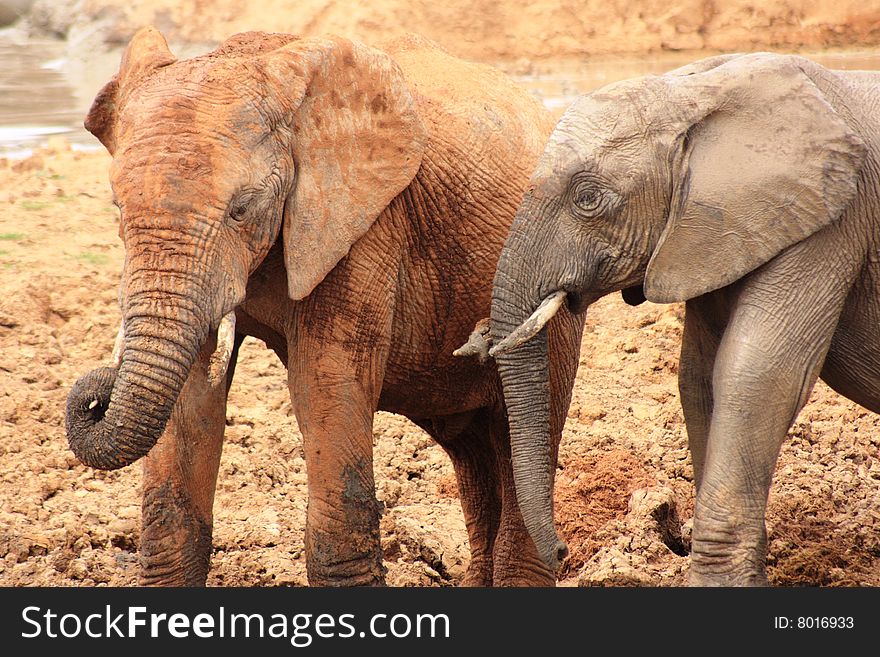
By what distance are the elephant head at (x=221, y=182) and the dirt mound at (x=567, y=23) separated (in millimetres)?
8971

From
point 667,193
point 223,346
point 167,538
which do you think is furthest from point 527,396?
point 167,538

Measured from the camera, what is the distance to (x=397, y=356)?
18.0 feet

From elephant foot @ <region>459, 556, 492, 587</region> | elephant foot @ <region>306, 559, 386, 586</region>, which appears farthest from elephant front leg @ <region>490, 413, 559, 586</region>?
elephant foot @ <region>306, 559, 386, 586</region>

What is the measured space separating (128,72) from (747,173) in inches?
85.6

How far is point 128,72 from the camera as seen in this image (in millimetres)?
5051

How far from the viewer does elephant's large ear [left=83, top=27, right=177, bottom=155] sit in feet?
16.2

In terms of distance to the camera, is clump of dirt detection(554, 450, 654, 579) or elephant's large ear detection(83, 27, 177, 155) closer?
elephant's large ear detection(83, 27, 177, 155)

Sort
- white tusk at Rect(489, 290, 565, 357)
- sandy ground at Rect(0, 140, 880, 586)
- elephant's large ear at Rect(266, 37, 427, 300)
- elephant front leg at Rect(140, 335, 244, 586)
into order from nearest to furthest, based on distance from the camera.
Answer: white tusk at Rect(489, 290, 565, 357), elephant's large ear at Rect(266, 37, 427, 300), elephant front leg at Rect(140, 335, 244, 586), sandy ground at Rect(0, 140, 880, 586)

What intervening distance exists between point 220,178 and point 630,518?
2.87 meters

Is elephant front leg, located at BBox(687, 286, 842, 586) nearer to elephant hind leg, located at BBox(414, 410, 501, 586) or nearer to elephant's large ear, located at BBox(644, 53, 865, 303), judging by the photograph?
elephant's large ear, located at BBox(644, 53, 865, 303)

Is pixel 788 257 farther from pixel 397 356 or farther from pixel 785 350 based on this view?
pixel 397 356

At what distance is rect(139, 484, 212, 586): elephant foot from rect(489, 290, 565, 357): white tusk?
4.79ft

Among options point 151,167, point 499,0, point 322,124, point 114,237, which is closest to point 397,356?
point 322,124

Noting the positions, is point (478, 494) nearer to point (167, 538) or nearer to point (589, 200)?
Result: point (167, 538)
